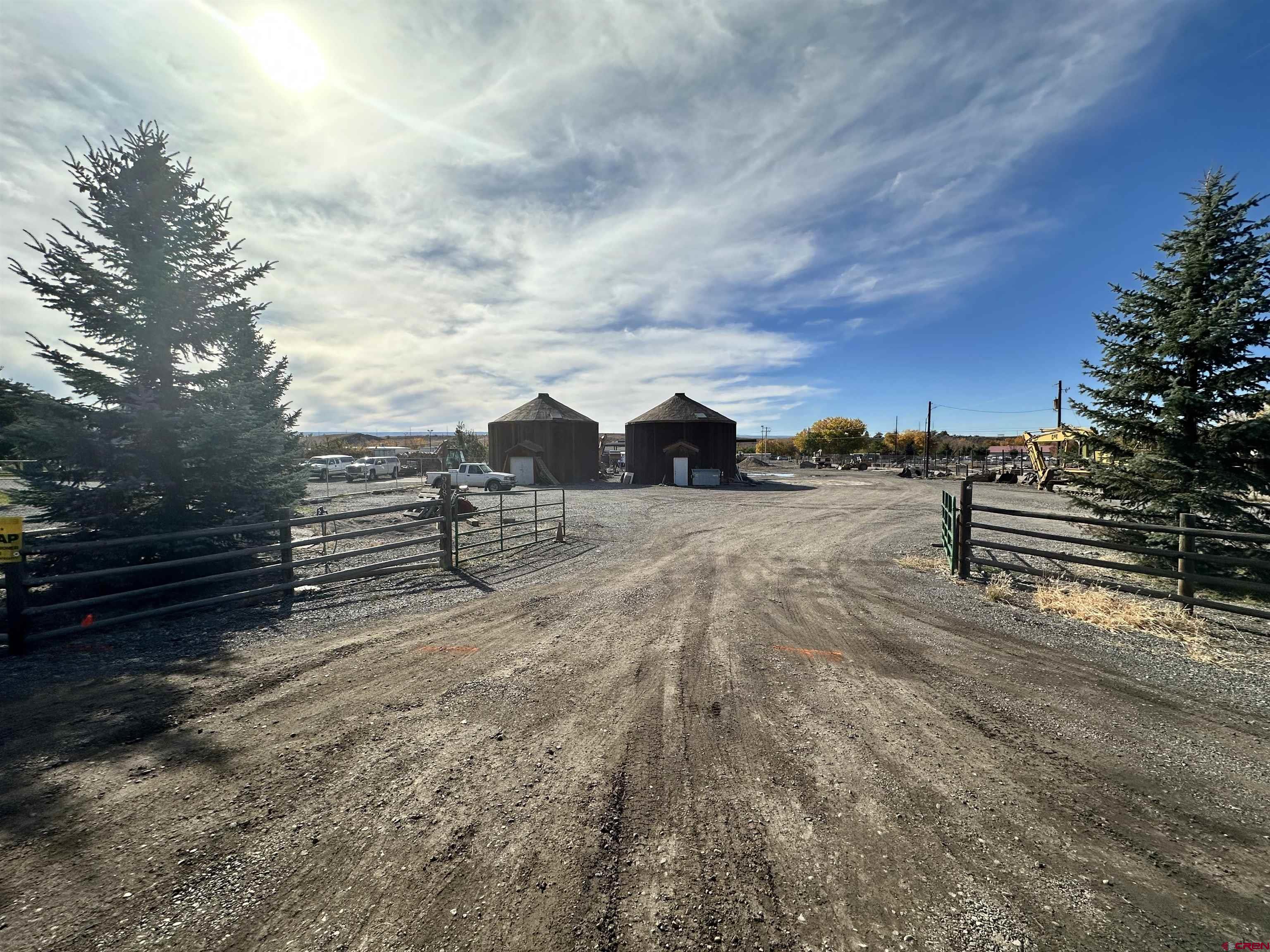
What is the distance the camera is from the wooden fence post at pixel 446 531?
926cm

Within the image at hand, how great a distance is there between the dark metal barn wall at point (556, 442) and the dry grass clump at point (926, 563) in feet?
89.1

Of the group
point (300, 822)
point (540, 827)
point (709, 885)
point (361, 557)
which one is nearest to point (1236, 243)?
point (709, 885)

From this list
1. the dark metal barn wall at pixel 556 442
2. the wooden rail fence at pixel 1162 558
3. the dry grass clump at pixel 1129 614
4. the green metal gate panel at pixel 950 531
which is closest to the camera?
the dry grass clump at pixel 1129 614

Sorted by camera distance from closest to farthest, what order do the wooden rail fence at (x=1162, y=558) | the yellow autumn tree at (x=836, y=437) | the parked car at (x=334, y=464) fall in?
the wooden rail fence at (x=1162, y=558) < the parked car at (x=334, y=464) < the yellow autumn tree at (x=836, y=437)

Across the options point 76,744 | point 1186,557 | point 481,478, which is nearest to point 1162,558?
point 1186,557

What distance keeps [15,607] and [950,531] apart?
1433 cm

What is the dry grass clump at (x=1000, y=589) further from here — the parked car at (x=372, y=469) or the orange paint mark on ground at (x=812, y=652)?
the parked car at (x=372, y=469)

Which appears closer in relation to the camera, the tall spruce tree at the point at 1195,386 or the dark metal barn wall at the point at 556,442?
the tall spruce tree at the point at 1195,386

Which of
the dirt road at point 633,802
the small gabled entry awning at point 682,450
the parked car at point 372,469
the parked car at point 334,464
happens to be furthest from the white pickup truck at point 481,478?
the dirt road at point 633,802

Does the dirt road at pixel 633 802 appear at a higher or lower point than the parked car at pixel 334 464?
lower

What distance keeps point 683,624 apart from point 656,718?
236 cm

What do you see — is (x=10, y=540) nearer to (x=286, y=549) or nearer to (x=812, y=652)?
(x=286, y=549)

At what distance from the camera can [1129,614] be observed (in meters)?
6.57

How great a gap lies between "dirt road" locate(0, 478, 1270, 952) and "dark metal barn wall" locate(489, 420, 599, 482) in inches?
1163
